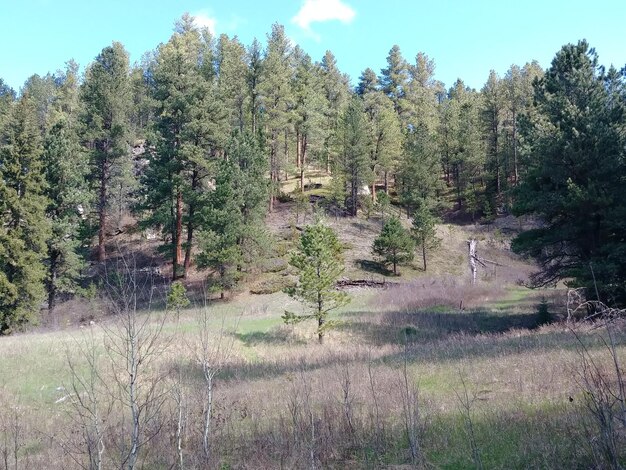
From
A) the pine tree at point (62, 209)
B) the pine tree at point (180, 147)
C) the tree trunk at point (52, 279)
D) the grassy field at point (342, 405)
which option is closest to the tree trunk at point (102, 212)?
the pine tree at point (180, 147)

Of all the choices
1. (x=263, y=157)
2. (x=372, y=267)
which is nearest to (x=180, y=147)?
(x=263, y=157)

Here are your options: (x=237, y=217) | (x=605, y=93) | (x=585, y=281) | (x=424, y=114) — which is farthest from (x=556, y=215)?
(x=424, y=114)

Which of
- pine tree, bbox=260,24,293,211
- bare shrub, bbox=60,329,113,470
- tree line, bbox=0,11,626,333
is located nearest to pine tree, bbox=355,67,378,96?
tree line, bbox=0,11,626,333

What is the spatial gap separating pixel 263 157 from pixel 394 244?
12.0 m

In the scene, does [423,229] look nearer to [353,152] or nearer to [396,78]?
[353,152]

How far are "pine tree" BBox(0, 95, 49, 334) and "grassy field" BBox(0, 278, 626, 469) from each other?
7.34 metres

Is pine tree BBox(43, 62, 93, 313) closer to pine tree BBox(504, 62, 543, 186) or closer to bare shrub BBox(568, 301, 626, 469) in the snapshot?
bare shrub BBox(568, 301, 626, 469)

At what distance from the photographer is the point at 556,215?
19.8 metres

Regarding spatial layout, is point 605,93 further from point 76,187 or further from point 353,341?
point 76,187

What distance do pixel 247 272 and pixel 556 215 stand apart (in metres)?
19.3

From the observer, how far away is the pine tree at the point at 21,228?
2438 cm

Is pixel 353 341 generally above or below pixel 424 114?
below

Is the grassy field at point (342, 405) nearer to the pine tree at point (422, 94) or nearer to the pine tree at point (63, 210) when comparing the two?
the pine tree at point (63, 210)

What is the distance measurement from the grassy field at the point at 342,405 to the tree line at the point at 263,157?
2.53m
